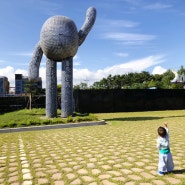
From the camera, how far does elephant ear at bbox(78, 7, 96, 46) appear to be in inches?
526

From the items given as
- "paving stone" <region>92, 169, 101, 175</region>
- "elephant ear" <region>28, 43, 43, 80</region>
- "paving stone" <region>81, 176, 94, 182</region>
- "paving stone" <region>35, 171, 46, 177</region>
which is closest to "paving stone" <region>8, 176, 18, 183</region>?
"paving stone" <region>35, 171, 46, 177</region>

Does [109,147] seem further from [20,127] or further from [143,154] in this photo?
[20,127]

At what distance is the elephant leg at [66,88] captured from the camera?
40.9 ft

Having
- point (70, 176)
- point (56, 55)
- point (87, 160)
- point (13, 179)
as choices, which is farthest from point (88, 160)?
point (56, 55)

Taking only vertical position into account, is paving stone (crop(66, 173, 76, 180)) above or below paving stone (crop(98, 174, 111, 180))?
below

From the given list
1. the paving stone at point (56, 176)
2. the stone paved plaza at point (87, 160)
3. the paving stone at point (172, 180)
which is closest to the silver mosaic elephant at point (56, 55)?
the stone paved plaza at point (87, 160)

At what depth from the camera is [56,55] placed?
12430 mm

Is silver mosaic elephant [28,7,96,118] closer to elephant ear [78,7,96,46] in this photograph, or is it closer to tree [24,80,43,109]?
elephant ear [78,7,96,46]

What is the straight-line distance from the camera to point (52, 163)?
17.4 feet

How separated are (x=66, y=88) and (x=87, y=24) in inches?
145

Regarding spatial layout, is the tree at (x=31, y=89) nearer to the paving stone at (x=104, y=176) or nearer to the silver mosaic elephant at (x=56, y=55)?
the silver mosaic elephant at (x=56, y=55)

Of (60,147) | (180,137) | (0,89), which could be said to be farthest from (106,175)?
(0,89)

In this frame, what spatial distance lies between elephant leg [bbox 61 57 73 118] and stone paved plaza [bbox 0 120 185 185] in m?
4.18

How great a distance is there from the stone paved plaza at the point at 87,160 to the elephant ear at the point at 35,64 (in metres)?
4.88
